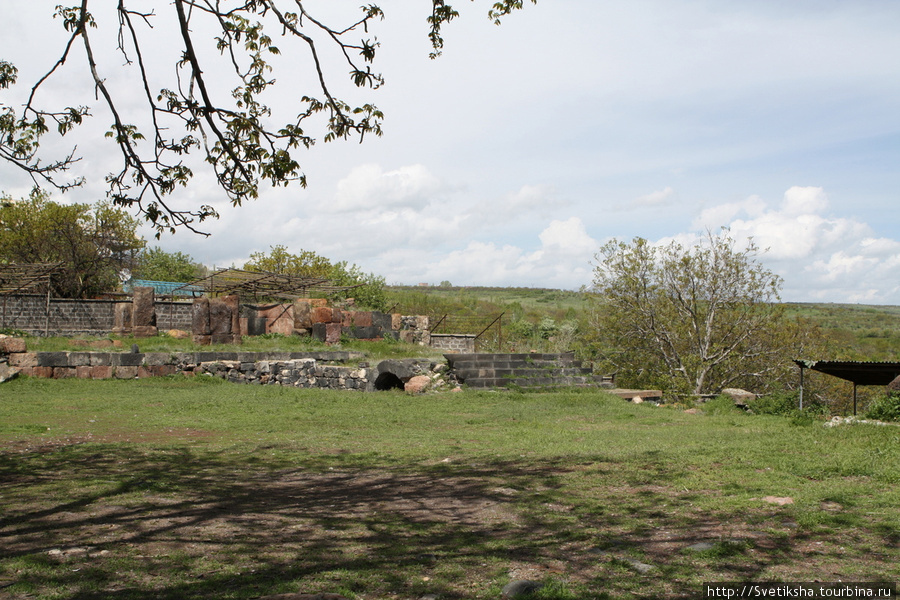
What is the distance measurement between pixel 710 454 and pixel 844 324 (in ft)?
208

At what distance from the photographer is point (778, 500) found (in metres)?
5.36

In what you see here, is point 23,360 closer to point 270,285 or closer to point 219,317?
point 219,317

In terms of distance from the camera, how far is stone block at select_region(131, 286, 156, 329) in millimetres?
20719

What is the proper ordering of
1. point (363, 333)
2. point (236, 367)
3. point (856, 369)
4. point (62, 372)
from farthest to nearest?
point (363, 333) < point (236, 367) < point (62, 372) < point (856, 369)

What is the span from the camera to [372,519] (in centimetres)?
511

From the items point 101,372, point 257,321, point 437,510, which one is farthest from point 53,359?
point 437,510

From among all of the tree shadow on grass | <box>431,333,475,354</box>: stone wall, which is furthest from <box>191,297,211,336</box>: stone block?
the tree shadow on grass

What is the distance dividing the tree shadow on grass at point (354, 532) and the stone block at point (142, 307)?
47.1ft

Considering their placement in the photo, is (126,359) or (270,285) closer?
(126,359)

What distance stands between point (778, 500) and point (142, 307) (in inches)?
764

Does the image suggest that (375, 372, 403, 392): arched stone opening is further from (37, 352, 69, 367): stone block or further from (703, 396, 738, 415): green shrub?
(703, 396, 738, 415): green shrub

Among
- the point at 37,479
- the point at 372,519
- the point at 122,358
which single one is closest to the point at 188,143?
the point at 37,479

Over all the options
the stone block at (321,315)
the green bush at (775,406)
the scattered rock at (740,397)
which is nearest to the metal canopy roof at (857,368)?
the green bush at (775,406)

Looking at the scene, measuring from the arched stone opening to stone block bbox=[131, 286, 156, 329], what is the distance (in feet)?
24.6
